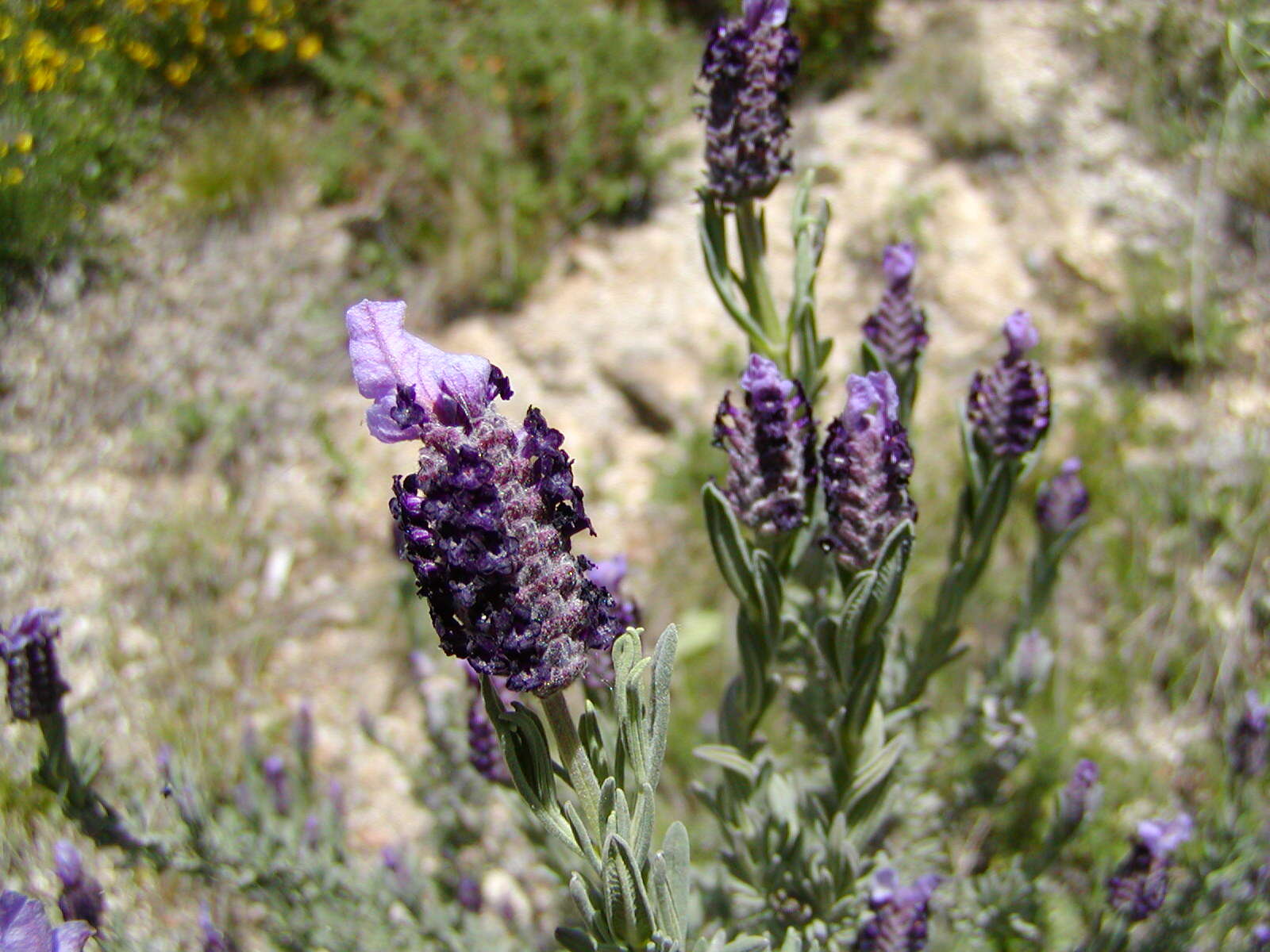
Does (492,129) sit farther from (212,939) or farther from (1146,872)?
(1146,872)

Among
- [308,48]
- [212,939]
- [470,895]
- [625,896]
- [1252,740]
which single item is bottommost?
[470,895]

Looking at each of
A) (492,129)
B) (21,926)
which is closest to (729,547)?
(21,926)

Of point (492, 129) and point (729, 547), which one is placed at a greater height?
point (729, 547)

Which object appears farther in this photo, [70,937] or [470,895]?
[470,895]

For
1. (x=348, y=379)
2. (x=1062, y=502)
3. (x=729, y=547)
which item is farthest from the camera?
(x=348, y=379)

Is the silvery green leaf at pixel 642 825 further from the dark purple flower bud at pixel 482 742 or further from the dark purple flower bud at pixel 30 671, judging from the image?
the dark purple flower bud at pixel 30 671

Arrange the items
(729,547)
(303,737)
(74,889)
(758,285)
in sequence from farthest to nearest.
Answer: (303,737) → (758,285) → (74,889) → (729,547)

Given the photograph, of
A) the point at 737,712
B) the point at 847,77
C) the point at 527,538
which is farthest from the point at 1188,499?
the point at 527,538
